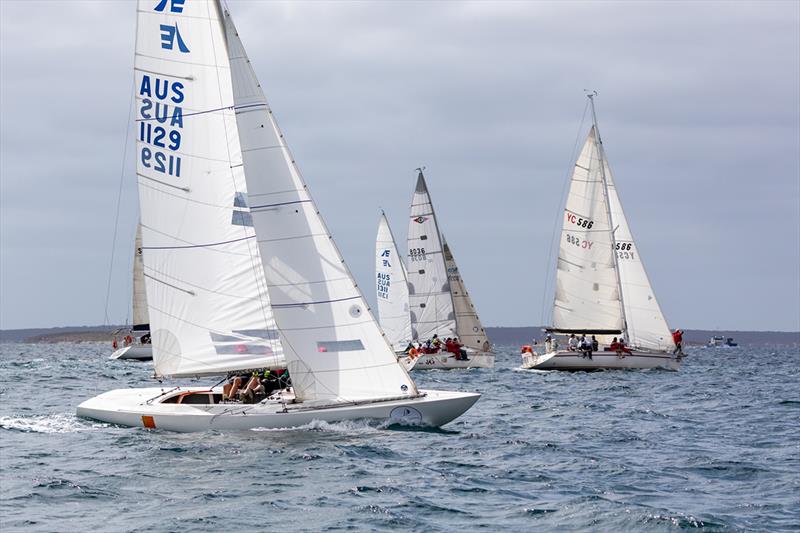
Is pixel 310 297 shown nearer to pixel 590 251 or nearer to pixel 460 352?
pixel 590 251

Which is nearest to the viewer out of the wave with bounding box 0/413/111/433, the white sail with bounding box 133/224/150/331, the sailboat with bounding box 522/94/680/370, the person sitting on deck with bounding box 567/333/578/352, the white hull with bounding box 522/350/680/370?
the wave with bounding box 0/413/111/433

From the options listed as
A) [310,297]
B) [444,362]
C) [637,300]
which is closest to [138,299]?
[444,362]

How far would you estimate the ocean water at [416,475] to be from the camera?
15703mm

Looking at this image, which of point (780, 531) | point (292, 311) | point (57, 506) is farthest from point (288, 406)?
point (780, 531)

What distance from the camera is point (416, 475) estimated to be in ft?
62.5

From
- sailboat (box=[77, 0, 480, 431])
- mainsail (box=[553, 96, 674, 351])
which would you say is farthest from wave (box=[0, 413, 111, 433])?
mainsail (box=[553, 96, 674, 351])

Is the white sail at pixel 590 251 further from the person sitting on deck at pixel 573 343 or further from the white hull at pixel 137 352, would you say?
the white hull at pixel 137 352

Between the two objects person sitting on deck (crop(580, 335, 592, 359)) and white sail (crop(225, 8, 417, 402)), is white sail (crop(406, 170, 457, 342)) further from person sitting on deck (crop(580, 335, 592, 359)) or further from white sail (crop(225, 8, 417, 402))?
white sail (crop(225, 8, 417, 402))

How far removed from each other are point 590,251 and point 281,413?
114 ft

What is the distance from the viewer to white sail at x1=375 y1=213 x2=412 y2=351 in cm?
6962

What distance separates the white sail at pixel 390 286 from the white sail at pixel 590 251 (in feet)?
51.7

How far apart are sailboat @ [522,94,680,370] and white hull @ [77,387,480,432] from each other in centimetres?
3113

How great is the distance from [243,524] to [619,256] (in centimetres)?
4432

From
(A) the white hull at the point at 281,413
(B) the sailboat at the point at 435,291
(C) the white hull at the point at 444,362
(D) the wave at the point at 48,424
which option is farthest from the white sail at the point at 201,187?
(B) the sailboat at the point at 435,291
